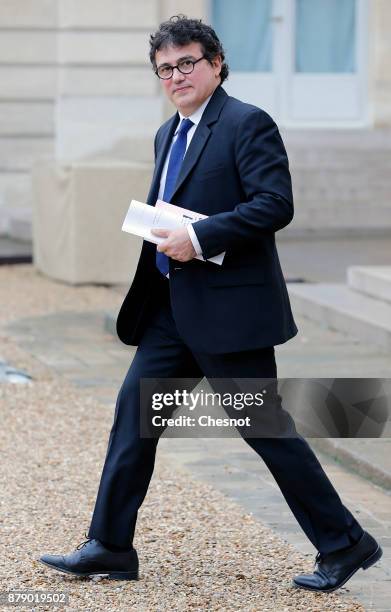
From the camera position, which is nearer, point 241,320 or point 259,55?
point 241,320

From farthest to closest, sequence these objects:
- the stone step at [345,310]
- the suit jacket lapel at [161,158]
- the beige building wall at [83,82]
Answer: the beige building wall at [83,82]
the stone step at [345,310]
the suit jacket lapel at [161,158]

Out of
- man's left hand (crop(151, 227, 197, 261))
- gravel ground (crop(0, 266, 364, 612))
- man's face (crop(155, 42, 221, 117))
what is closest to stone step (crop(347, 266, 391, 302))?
gravel ground (crop(0, 266, 364, 612))

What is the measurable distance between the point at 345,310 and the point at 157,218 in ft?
18.0

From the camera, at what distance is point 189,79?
4246mm

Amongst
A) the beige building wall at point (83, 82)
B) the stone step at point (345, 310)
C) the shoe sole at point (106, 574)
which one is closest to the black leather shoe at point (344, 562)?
the shoe sole at point (106, 574)

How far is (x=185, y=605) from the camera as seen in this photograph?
424cm

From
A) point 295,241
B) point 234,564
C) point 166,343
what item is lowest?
point 295,241

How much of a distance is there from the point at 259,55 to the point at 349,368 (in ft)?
30.9

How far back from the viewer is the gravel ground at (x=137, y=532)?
4.32 meters

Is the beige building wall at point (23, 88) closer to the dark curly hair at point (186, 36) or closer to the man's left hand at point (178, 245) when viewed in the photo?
the dark curly hair at point (186, 36)

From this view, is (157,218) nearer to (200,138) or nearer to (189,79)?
(200,138)

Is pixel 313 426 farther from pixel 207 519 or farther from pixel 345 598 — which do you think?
pixel 345 598

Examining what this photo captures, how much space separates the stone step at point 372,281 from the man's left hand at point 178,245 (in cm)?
555

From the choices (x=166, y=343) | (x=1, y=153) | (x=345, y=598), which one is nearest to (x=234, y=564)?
(x=345, y=598)
